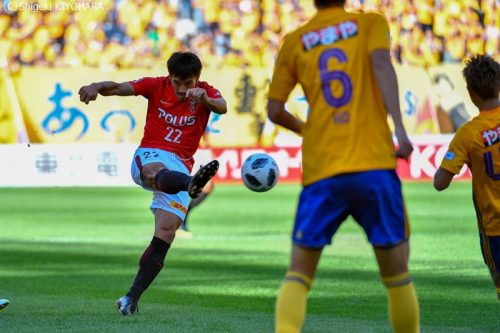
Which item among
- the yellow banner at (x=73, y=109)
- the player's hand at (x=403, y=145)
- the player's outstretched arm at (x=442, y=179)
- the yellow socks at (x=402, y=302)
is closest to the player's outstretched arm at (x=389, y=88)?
the player's hand at (x=403, y=145)

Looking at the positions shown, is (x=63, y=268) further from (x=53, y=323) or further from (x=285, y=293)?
(x=285, y=293)

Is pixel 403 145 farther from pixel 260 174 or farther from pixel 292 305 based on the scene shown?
pixel 260 174

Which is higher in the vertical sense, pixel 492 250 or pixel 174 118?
pixel 174 118

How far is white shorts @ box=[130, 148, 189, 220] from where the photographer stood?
7840mm

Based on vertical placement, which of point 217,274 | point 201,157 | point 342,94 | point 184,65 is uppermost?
point 342,94

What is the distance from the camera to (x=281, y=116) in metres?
5.24

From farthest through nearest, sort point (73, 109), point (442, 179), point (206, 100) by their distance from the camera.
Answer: point (73, 109) < point (206, 100) < point (442, 179)

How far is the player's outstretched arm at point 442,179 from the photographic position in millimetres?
6430

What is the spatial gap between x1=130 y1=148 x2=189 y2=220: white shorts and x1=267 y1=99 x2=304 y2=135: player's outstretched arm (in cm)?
261

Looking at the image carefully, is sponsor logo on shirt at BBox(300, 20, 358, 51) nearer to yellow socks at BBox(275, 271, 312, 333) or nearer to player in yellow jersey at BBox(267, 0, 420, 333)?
player in yellow jersey at BBox(267, 0, 420, 333)

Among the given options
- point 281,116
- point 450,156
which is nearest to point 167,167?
point 450,156

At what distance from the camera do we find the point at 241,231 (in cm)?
1638

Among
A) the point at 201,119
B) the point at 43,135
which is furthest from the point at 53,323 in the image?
the point at 43,135

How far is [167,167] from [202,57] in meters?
19.8
